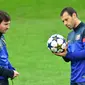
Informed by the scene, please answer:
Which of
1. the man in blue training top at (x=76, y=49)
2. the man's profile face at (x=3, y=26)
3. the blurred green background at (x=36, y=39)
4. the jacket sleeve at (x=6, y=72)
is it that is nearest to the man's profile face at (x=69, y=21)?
the man in blue training top at (x=76, y=49)

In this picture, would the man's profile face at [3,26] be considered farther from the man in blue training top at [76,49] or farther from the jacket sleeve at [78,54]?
the jacket sleeve at [78,54]

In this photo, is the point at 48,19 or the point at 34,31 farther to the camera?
the point at 48,19

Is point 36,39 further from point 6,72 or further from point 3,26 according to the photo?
point 6,72

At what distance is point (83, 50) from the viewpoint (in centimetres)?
652

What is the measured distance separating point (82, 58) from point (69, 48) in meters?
0.29

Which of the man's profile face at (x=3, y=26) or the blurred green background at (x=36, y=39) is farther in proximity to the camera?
the blurred green background at (x=36, y=39)

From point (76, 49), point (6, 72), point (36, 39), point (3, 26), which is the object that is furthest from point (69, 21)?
point (36, 39)

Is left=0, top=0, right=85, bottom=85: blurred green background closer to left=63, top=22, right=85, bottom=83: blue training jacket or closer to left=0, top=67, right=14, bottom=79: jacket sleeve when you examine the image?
left=63, top=22, right=85, bottom=83: blue training jacket

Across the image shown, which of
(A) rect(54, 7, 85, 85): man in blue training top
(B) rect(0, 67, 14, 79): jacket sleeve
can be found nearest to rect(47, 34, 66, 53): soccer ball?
(A) rect(54, 7, 85, 85): man in blue training top

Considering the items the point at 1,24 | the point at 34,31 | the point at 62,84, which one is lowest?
the point at 62,84

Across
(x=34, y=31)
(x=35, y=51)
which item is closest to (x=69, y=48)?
(x=35, y=51)

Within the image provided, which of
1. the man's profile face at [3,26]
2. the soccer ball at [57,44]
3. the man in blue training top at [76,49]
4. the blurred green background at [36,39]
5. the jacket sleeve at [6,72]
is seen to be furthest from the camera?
the blurred green background at [36,39]

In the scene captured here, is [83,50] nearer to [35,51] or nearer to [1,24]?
[1,24]

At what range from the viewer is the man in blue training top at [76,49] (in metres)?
6.57
